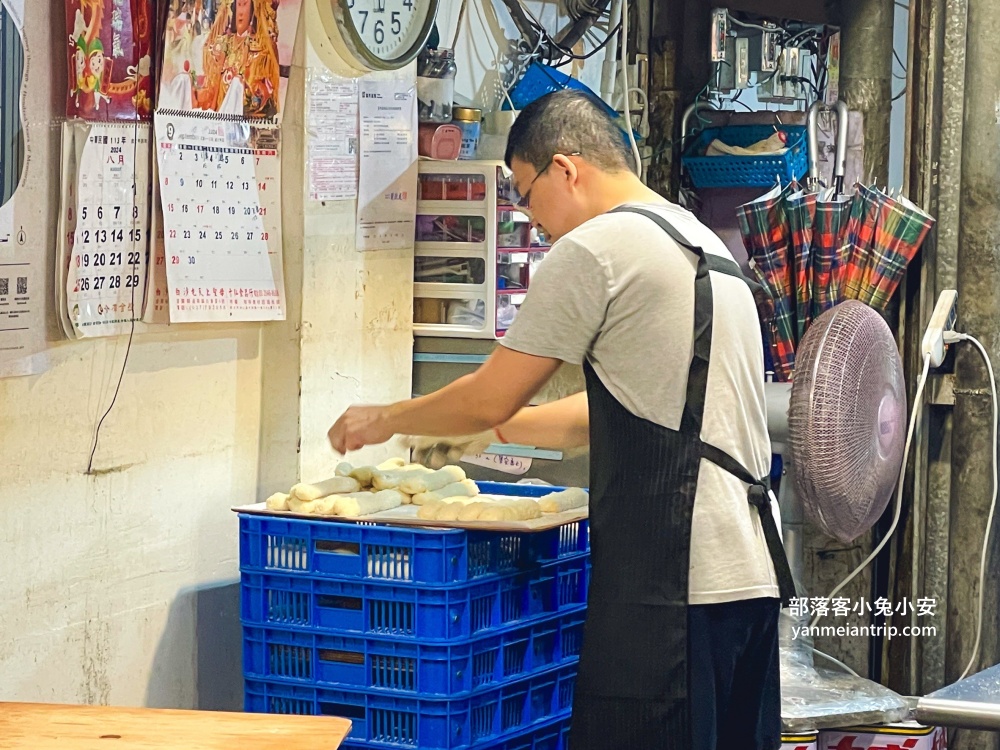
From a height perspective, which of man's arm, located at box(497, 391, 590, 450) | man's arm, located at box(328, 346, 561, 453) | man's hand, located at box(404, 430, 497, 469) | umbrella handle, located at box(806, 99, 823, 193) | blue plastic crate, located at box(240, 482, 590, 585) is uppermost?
umbrella handle, located at box(806, 99, 823, 193)

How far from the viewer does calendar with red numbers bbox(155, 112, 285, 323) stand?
127 inches

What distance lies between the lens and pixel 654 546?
2.59 metres

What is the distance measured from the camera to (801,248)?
4.21 m

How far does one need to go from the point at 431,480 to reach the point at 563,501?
309 mm

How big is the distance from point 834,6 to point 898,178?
2.83 m

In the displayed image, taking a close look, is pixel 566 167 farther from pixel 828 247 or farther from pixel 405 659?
pixel 828 247

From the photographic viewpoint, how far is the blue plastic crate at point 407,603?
2.86 meters

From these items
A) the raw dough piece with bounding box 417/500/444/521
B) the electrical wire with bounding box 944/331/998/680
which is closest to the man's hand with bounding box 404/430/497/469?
the raw dough piece with bounding box 417/500/444/521

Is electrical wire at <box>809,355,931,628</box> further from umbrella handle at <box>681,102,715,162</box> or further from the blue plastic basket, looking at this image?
umbrella handle at <box>681,102,715,162</box>

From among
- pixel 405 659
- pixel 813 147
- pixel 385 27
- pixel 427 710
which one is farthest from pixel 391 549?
pixel 813 147

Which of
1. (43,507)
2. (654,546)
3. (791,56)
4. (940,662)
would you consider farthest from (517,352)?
(791,56)

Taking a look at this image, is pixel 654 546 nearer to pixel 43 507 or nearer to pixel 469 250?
pixel 43 507

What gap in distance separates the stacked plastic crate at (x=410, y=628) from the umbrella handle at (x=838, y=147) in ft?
5.43

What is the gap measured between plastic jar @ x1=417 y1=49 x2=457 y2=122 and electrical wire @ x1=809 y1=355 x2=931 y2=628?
1595 mm
